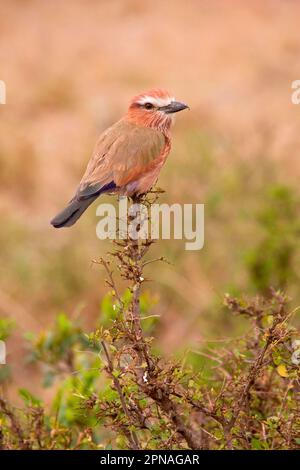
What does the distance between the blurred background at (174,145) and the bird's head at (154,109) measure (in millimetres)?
604

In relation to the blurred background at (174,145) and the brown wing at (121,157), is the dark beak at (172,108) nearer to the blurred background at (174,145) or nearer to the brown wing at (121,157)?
the brown wing at (121,157)

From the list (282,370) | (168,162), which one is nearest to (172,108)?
(282,370)

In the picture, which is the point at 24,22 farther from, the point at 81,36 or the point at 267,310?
the point at 267,310

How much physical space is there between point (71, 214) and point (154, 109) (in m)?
0.55

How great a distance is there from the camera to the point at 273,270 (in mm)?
5020

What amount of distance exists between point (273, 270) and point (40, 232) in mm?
3572

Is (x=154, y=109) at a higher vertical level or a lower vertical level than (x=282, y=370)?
higher

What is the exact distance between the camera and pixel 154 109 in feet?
8.89

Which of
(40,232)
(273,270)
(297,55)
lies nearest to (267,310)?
(273,270)

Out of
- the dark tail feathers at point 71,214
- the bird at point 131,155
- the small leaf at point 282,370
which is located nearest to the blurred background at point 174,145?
the small leaf at point 282,370

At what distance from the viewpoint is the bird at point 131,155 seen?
239 cm

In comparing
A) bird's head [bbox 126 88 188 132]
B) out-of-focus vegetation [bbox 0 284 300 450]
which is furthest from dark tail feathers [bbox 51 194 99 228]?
bird's head [bbox 126 88 188 132]

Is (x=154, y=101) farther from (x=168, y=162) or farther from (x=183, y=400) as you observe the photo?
(x=168, y=162)

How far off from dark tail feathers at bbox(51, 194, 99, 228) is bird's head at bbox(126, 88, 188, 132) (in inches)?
16.4
